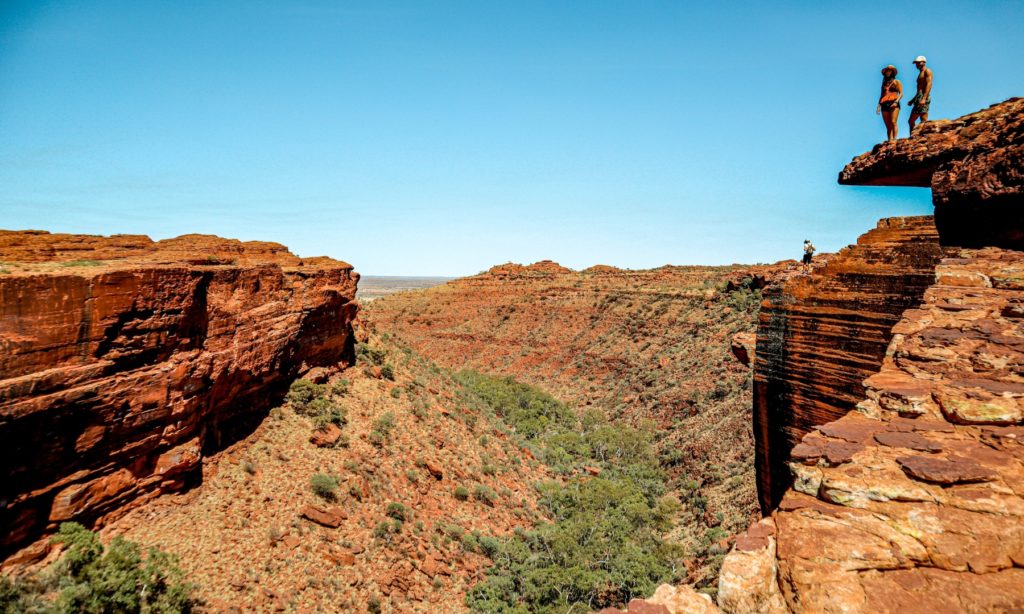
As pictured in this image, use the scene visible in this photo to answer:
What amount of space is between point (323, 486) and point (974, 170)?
1472 cm

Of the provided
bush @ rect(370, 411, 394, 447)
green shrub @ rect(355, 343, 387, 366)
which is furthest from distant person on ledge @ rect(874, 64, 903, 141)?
green shrub @ rect(355, 343, 387, 366)

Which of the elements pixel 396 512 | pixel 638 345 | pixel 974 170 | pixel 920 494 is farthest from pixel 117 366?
pixel 638 345

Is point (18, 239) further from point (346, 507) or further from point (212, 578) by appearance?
point (346, 507)

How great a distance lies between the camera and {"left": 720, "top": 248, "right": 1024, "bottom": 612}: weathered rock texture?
2.71 m

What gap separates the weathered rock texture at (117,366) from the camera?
809cm

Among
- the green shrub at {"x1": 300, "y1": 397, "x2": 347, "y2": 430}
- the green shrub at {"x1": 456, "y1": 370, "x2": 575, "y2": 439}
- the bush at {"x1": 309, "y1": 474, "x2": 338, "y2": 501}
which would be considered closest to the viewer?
the bush at {"x1": 309, "y1": 474, "x2": 338, "y2": 501}

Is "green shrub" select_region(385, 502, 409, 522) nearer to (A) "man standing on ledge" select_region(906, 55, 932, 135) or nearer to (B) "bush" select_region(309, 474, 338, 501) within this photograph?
(B) "bush" select_region(309, 474, 338, 501)

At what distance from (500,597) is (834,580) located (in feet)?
43.1

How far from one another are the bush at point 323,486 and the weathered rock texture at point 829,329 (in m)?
10.7

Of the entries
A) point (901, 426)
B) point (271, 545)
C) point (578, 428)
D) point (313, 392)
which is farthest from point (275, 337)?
point (578, 428)

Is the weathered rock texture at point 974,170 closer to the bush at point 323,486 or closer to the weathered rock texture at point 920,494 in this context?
the weathered rock texture at point 920,494

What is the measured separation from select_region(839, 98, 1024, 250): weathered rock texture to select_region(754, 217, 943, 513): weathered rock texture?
40 centimetres

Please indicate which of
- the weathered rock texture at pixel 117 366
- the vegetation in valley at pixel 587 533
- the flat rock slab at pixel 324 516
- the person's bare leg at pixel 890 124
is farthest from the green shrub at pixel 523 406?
the person's bare leg at pixel 890 124

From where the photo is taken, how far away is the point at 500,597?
45.8ft
